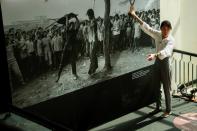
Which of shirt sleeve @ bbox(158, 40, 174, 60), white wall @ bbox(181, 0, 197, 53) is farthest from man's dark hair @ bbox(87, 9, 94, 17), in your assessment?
white wall @ bbox(181, 0, 197, 53)

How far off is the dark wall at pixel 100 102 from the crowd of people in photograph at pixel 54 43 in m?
0.43

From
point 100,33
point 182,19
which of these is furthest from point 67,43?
point 182,19

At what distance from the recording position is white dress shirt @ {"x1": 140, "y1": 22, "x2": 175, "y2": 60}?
5682 millimetres

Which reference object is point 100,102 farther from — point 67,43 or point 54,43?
point 54,43

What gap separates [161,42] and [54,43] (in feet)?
6.53

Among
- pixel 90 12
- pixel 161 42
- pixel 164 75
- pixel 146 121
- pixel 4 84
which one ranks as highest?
pixel 90 12

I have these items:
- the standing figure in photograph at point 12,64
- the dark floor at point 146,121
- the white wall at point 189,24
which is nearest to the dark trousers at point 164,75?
the dark floor at point 146,121

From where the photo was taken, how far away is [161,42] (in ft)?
19.4

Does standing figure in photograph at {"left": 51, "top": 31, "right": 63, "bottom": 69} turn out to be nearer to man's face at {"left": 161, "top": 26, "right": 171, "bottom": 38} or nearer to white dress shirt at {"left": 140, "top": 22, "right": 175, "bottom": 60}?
white dress shirt at {"left": 140, "top": 22, "right": 175, "bottom": 60}

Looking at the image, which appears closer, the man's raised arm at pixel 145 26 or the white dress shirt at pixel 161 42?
the white dress shirt at pixel 161 42

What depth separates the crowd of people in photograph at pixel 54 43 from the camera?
446 centimetres

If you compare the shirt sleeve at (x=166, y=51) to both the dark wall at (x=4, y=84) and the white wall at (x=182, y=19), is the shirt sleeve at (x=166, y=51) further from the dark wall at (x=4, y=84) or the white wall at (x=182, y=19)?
the dark wall at (x=4, y=84)

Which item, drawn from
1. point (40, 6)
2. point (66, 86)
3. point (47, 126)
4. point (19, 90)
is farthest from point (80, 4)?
point (47, 126)

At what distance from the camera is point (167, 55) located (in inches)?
224
